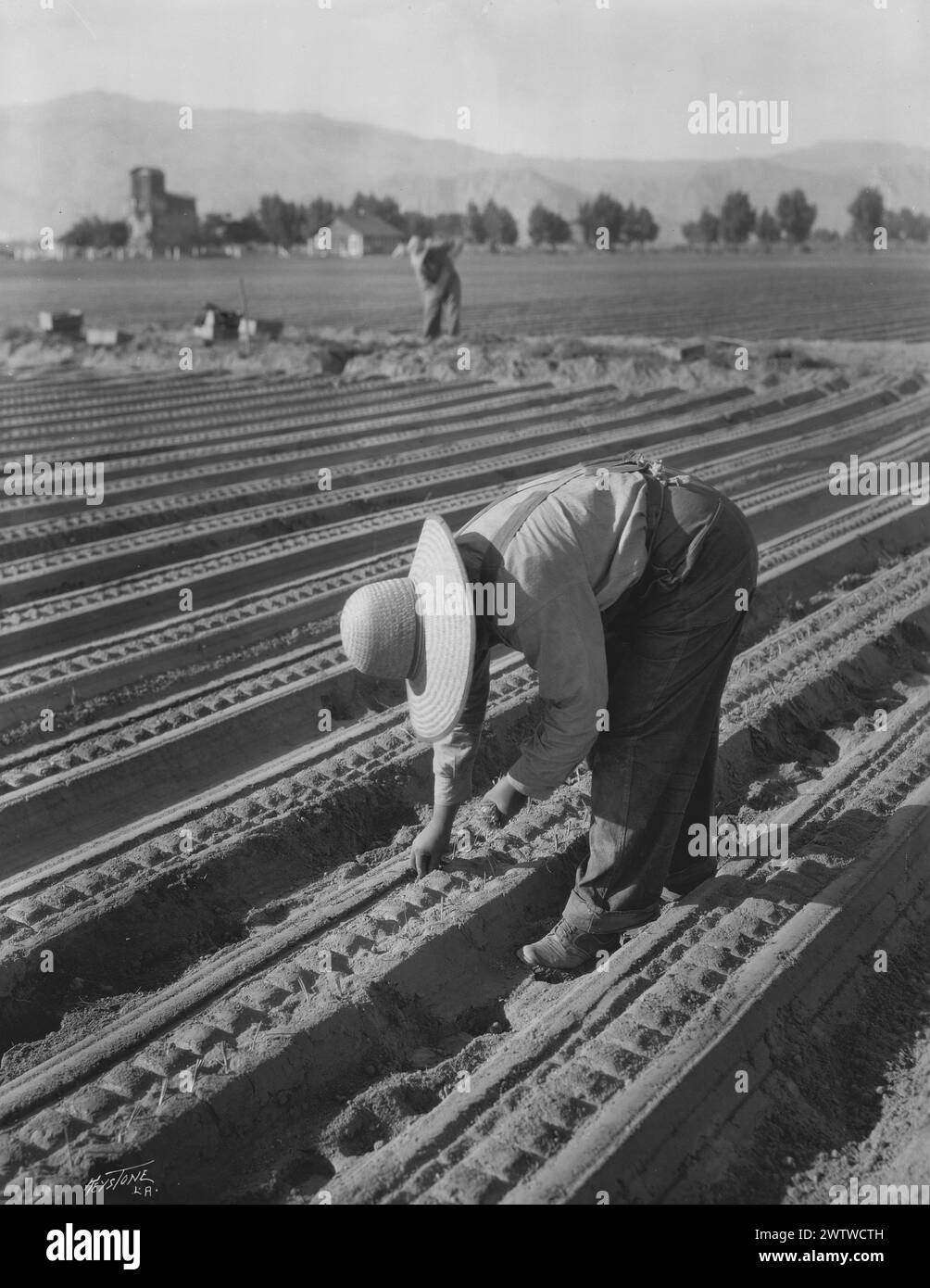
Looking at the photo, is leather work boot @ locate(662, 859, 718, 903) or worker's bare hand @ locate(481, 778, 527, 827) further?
leather work boot @ locate(662, 859, 718, 903)

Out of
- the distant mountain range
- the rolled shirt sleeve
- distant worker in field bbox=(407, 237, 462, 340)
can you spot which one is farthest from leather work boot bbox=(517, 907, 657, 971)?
the distant mountain range

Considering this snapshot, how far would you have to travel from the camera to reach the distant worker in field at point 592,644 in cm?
266

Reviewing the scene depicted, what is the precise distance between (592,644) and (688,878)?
45.9 inches

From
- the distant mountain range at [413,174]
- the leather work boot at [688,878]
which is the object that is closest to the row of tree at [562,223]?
the distant mountain range at [413,174]

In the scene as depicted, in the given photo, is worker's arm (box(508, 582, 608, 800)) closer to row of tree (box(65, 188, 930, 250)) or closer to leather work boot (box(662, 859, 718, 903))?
leather work boot (box(662, 859, 718, 903))

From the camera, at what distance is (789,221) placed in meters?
54.2

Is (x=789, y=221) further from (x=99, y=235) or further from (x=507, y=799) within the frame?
(x=507, y=799)

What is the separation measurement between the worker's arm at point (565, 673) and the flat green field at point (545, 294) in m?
15.2

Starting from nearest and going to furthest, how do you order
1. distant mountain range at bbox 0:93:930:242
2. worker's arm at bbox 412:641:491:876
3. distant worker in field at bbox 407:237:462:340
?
worker's arm at bbox 412:641:491:876 < distant worker in field at bbox 407:237:462:340 < distant mountain range at bbox 0:93:930:242

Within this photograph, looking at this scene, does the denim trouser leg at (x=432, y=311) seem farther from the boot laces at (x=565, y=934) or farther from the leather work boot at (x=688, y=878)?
the boot laces at (x=565, y=934)

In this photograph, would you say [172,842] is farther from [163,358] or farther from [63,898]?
[163,358]

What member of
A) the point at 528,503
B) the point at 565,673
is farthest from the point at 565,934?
the point at 528,503

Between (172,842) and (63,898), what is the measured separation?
399mm

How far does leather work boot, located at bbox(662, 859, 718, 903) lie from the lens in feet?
11.6
